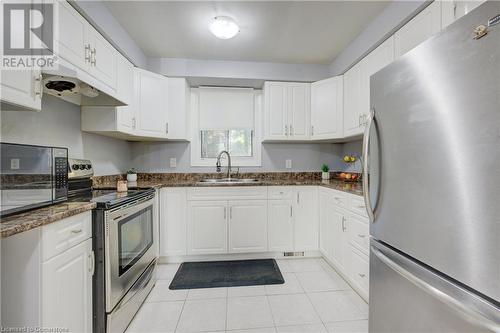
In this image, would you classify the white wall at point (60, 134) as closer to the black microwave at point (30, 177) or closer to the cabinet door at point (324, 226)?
the black microwave at point (30, 177)

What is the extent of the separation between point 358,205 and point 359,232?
228 mm

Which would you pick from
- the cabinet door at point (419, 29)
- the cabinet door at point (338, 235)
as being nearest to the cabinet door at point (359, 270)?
the cabinet door at point (338, 235)

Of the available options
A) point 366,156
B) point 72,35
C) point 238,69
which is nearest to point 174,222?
point 72,35

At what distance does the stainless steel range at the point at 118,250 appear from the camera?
1396 millimetres

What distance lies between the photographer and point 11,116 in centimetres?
138

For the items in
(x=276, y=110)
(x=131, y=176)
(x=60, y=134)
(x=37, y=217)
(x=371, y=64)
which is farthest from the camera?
(x=276, y=110)

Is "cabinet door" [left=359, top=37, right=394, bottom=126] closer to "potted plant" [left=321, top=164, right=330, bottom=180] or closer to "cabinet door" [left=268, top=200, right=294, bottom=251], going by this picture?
"potted plant" [left=321, top=164, right=330, bottom=180]

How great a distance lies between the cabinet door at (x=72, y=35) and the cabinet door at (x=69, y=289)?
1.24m

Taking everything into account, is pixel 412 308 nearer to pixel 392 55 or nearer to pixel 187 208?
pixel 392 55

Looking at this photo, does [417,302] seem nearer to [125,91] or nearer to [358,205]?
[358,205]

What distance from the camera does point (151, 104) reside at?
8.63 feet

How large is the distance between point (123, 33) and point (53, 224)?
6.47 ft

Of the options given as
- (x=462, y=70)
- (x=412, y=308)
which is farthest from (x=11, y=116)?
(x=412, y=308)

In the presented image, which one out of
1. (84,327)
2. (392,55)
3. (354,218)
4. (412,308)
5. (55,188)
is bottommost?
(84,327)
